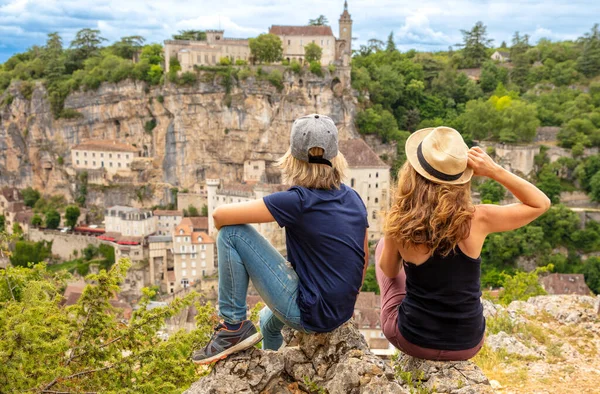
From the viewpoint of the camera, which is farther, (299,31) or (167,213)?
(299,31)

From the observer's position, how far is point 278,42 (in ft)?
149

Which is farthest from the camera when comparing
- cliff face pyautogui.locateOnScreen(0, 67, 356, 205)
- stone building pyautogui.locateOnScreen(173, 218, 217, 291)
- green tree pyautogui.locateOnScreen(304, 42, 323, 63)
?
green tree pyautogui.locateOnScreen(304, 42, 323, 63)

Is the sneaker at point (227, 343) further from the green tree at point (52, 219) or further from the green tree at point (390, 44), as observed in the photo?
the green tree at point (390, 44)

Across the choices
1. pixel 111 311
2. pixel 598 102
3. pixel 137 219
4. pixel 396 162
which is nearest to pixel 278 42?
pixel 396 162

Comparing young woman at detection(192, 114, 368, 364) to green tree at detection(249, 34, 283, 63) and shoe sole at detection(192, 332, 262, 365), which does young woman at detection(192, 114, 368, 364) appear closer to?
shoe sole at detection(192, 332, 262, 365)

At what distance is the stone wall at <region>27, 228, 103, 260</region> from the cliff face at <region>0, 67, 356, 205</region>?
4.25 m

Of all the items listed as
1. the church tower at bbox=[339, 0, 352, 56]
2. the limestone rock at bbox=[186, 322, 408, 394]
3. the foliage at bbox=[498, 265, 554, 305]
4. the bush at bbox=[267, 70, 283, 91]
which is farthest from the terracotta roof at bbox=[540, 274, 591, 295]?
the church tower at bbox=[339, 0, 352, 56]

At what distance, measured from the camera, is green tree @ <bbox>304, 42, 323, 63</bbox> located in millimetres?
45469

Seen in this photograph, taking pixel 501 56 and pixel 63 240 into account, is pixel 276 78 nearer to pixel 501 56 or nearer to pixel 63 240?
pixel 63 240

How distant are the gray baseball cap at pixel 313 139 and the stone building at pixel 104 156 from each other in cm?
4286

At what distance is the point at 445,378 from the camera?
3.72 metres

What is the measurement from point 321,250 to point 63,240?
41320mm

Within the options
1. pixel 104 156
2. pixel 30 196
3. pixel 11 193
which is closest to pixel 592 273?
pixel 104 156

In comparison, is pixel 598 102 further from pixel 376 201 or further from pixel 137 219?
pixel 137 219
